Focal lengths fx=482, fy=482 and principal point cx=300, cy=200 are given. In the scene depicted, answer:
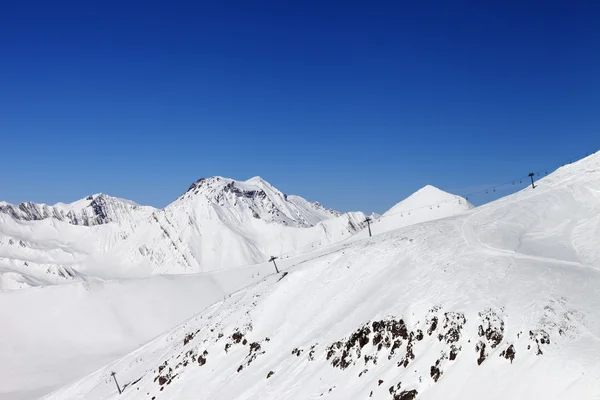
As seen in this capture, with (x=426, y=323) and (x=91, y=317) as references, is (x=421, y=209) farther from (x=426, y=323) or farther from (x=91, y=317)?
(x=91, y=317)

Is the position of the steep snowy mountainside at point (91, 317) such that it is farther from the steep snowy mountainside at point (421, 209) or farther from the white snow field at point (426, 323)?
the white snow field at point (426, 323)

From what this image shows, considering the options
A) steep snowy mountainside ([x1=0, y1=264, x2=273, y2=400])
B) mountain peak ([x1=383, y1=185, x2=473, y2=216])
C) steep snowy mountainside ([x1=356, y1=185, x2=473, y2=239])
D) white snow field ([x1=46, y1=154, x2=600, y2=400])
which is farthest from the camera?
steep snowy mountainside ([x1=0, y1=264, x2=273, y2=400])

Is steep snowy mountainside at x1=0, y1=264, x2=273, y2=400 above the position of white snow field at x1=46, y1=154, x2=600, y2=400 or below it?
above

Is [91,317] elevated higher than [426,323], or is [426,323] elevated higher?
[91,317]

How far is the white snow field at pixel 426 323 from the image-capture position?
23453 mm

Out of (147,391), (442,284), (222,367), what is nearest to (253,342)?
(222,367)

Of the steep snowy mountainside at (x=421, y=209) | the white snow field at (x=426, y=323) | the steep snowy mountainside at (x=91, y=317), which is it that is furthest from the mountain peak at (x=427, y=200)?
the white snow field at (x=426, y=323)

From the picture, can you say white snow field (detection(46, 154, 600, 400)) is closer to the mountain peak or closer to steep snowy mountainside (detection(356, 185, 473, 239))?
steep snowy mountainside (detection(356, 185, 473, 239))

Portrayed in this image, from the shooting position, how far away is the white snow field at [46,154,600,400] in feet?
76.9

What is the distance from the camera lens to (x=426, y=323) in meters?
30.2

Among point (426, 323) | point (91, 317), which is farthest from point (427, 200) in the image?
point (91, 317)

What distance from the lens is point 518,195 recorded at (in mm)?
67750

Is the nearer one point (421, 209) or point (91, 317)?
point (421, 209)

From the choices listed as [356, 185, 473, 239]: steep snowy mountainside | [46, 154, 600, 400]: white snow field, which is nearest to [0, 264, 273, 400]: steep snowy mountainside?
[356, 185, 473, 239]: steep snowy mountainside
